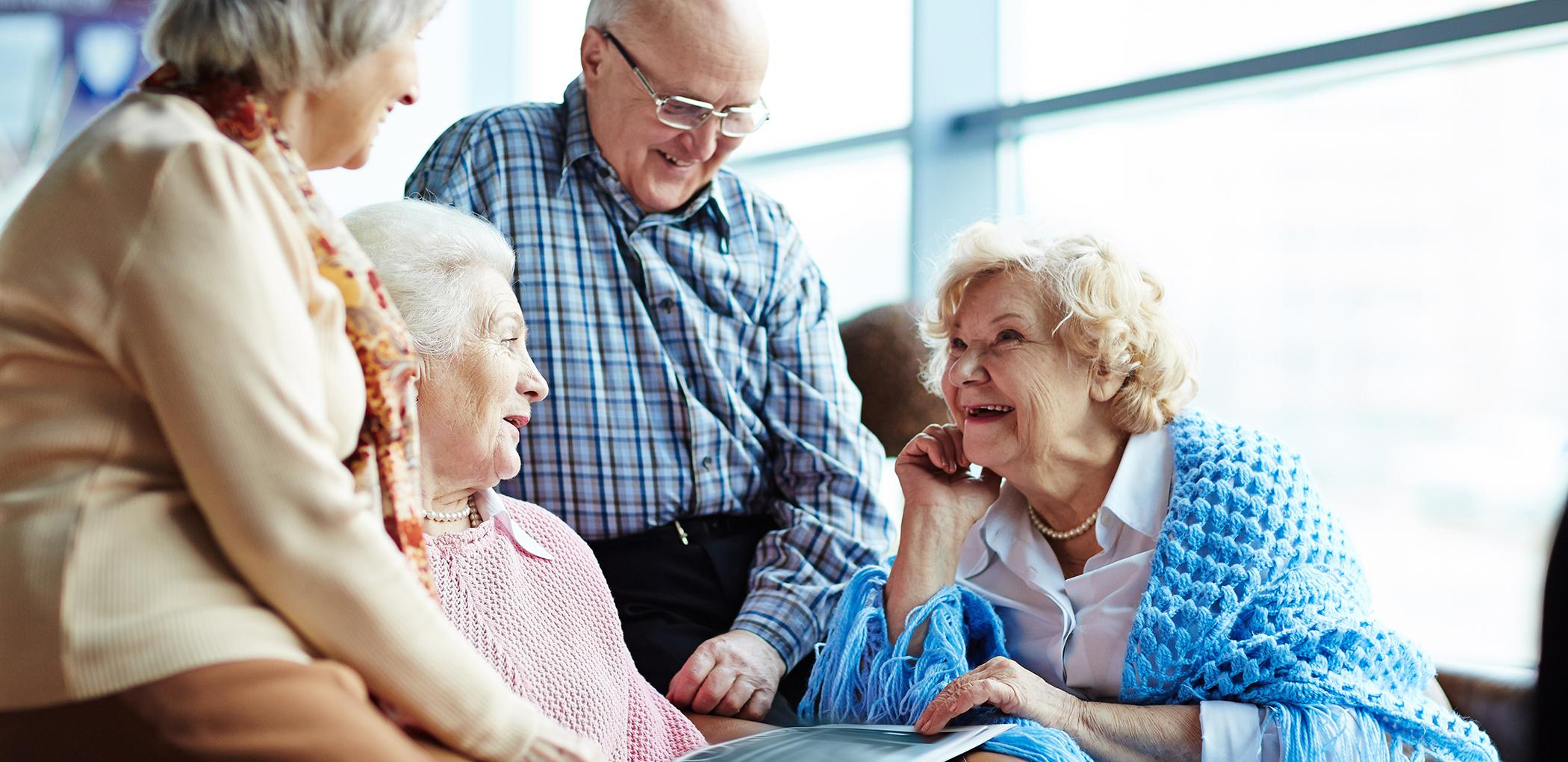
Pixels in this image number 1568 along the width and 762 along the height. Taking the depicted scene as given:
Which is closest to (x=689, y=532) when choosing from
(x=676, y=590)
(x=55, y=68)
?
(x=676, y=590)

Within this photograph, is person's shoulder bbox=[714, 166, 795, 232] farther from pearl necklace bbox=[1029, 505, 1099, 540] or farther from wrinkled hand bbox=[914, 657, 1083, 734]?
wrinkled hand bbox=[914, 657, 1083, 734]

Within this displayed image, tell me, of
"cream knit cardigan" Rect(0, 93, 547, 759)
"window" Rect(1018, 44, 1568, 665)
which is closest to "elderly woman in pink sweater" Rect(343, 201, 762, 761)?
"cream knit cardigan" Rect(0, 93, 547, 759)

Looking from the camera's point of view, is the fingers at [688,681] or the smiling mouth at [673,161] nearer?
the fingers at [688,681]

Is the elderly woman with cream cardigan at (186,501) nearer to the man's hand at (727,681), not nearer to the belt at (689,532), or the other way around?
the man's hand at (727,681)

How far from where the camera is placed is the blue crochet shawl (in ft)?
4.62

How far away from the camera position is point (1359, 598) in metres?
1.54

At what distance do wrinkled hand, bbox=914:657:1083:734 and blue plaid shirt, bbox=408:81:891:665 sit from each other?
49 cm

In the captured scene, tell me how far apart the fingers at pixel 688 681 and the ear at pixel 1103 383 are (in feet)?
2.24

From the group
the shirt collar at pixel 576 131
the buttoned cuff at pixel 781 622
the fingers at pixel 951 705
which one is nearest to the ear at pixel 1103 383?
the fingers at pixel 951 705

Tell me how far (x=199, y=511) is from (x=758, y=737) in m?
0.72

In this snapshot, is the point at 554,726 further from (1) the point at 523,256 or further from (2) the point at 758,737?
(1) the point at 523,256

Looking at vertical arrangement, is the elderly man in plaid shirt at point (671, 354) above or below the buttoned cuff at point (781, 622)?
above

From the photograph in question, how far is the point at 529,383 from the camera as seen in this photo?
4.91ft

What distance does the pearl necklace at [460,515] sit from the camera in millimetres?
1394
